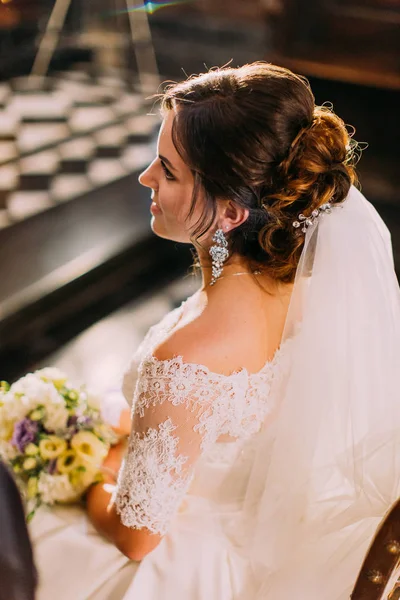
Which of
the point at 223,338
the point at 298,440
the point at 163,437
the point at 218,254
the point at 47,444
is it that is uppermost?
the point at 218,254

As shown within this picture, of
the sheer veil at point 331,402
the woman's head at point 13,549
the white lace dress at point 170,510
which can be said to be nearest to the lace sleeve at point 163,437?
the white lace dress at point 170,510

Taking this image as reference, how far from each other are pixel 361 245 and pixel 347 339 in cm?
22

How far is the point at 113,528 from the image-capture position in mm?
1496

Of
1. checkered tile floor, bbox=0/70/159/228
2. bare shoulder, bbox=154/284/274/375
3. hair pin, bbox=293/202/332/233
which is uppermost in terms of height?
hair pin, bbox=293/202/332/233

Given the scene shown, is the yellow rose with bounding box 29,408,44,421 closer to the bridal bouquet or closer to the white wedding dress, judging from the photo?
the bridal bouquet

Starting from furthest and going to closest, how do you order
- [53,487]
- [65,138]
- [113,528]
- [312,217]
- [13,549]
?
[65,138], [53,487], [113,528], [312,217], [13,549]

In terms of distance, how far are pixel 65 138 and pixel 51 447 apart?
3488mm

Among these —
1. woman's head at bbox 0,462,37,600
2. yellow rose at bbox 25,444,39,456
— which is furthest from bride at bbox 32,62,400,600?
woman's head at bbox 0,462,37,600

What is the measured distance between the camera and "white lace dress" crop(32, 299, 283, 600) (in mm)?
1340

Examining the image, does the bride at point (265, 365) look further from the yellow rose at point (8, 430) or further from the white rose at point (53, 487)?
the yellow rose at point (8, 430)

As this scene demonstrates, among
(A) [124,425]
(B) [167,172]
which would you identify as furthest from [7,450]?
(B) [167,172]

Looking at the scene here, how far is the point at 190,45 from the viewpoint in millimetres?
6949

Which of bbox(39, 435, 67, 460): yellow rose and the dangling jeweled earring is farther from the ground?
the dangling jeweled earring

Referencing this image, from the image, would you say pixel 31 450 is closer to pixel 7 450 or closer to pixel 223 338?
pixel 7 450
